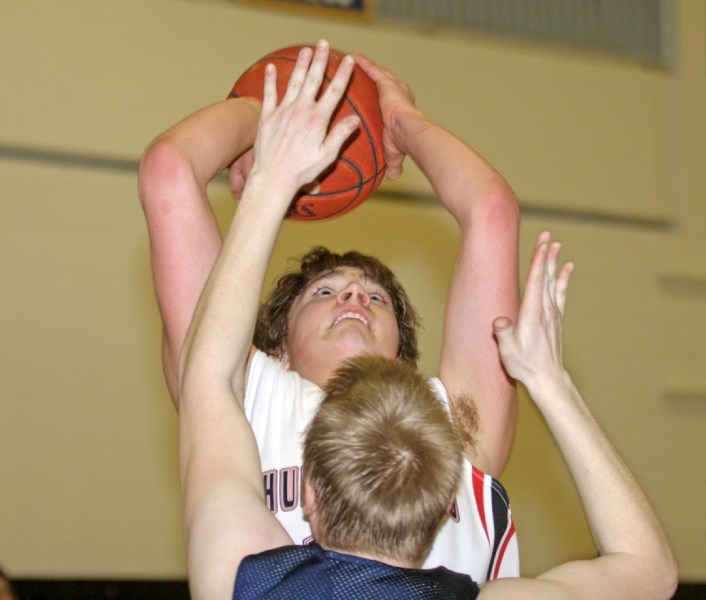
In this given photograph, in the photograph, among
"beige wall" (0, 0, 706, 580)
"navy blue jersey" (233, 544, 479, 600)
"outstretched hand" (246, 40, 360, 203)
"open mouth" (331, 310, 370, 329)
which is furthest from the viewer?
"beige wall" (0, 0, 706, 580)

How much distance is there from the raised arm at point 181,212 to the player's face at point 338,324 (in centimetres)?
34

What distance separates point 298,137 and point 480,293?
659 mm

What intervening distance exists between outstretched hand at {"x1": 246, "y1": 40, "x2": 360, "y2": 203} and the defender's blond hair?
0.34 m

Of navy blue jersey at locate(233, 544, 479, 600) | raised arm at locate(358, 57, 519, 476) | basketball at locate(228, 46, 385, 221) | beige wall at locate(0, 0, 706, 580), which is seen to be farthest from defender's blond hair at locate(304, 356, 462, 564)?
beige wall at locate(0, 0, 706, 580)

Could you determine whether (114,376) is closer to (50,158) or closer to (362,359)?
(50,158)

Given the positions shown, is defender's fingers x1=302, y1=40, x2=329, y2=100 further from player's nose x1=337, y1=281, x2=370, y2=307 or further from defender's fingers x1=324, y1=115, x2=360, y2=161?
player's nose x1=337, y1=281, x2=370, y2=307

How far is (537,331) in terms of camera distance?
176 cm

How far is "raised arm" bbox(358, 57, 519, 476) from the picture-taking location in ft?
6.95

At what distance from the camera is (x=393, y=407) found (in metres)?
1.40

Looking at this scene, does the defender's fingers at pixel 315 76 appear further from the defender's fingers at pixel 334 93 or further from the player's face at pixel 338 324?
the player's face at pixel 338 324

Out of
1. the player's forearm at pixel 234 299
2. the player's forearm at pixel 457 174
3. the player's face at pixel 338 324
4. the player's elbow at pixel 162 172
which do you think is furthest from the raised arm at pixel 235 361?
the player's face at pixel 338 324

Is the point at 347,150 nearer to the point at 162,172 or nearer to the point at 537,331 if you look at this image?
the point at 162,172

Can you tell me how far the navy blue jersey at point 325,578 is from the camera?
4.24ft

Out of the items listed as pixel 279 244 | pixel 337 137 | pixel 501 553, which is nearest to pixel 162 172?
pixel 337 137
